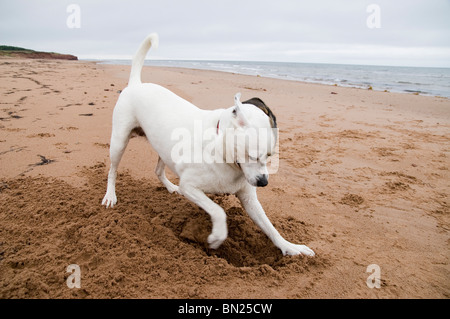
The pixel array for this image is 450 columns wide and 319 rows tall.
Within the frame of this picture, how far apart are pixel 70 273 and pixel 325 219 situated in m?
2.51

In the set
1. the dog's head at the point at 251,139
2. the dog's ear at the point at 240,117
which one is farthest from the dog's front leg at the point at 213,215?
the dog's ear at the point at 240,117

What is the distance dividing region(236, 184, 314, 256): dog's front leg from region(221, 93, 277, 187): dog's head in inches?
19.9

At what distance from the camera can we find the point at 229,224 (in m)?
2.99

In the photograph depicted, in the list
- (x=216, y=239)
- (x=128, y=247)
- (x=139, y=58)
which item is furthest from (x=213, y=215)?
(x=139, y=58)

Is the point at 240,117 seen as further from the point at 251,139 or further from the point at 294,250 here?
the point at 294,250

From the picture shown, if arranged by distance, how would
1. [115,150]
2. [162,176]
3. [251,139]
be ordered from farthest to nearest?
[162,176], [115,150], [251,139]

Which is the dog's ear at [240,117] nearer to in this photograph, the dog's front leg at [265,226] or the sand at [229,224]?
the dog's front leg at [265,226]

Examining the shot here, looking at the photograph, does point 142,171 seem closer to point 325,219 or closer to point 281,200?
point 281,200

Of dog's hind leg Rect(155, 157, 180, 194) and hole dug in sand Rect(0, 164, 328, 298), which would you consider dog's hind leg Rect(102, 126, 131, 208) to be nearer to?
hole dug in sand Rect(0, 164, 328, 298)

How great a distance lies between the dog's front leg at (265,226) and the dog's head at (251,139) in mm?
505

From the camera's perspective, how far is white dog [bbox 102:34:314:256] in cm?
212

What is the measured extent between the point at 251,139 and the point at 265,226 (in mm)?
1059

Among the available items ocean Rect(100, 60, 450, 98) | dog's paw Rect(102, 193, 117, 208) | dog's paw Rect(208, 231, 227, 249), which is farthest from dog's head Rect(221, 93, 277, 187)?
ocean Rect(100, 60, 450, 98)
